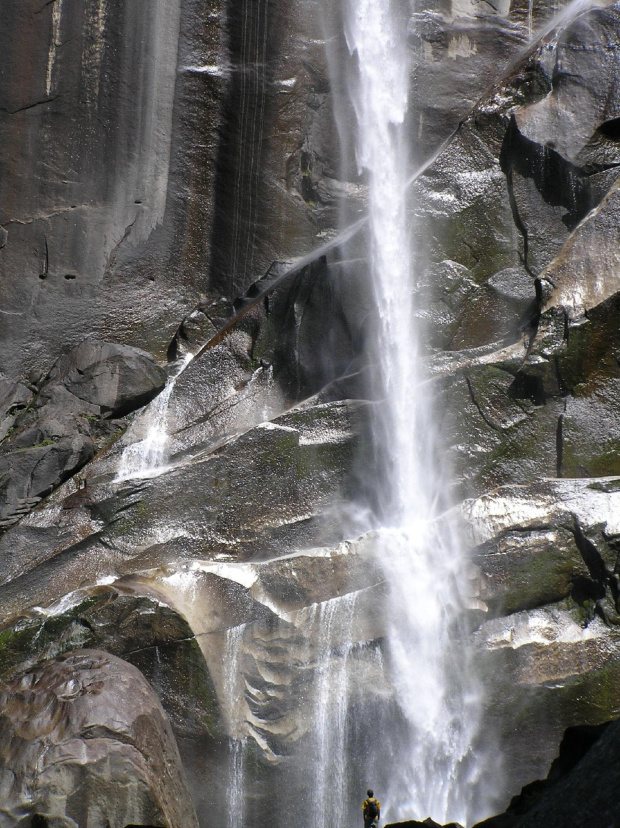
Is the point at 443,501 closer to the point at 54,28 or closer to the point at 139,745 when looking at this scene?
the point at 139,745

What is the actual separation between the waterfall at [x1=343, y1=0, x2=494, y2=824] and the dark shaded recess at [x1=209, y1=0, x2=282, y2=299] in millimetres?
1177

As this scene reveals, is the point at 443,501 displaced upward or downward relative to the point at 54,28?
downward

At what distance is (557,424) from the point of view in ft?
24.1

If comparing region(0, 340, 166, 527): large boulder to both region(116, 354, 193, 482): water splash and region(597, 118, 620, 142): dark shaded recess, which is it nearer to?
region(116, 354, 193, 482): water splash

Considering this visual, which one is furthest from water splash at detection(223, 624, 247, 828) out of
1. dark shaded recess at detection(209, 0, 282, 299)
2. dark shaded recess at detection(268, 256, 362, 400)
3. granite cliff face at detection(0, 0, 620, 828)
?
dark shaded recess at detection(209, 0, 282, 299)

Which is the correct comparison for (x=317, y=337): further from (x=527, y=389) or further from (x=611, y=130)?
(x=611, y=130)

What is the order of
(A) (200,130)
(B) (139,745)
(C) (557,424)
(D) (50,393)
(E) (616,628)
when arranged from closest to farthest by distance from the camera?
(B) (139,745)
(E) (616,628)
(C) (557,424)
(D) (50,393)
(A) (200,130)

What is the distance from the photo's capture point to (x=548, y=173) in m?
7.98

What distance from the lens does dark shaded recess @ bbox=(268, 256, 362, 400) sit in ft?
27.1

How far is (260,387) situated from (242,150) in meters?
3.40

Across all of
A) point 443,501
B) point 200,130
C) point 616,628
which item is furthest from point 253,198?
point 616,628

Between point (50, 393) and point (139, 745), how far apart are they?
4099 millimetres

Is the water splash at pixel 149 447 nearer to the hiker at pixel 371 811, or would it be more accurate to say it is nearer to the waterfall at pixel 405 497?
the waterfall at pixel 405 497

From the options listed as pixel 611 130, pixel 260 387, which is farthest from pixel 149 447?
pixel 611 130
